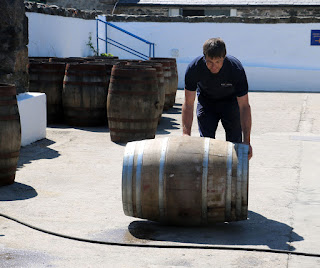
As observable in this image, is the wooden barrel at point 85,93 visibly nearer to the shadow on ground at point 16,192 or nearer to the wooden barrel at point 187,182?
the shadow on ground at point 16,192

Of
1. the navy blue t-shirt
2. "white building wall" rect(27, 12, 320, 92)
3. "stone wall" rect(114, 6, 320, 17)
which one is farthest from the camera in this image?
"stone wall" rect(114, 6, 320, 17)

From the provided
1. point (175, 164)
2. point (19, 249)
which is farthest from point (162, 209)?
point (19, 249)

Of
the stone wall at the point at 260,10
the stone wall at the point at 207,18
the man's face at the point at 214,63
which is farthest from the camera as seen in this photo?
the stone wall at the point at 260,10

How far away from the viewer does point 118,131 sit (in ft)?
30.9

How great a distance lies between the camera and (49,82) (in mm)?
10852

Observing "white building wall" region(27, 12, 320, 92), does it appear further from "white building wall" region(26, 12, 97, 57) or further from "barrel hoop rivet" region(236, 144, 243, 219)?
"barrel hoop rivet" region(236, 144, 243, 219)

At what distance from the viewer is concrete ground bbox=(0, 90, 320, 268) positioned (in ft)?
14.9

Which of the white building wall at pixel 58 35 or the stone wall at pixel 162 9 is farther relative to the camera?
the stone wall at pixel 162 9

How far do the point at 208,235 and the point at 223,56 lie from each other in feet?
4.56

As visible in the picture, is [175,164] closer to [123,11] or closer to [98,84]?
[98,84]

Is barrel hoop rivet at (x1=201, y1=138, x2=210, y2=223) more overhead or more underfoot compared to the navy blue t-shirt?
more underfoot

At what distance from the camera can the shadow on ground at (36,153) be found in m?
8.04

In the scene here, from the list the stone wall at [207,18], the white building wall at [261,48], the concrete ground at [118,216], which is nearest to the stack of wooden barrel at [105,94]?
the concrete ground at [118,216]

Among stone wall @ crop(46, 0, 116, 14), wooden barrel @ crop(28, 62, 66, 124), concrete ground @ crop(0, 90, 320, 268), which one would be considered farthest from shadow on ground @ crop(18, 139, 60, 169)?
stone wall @ crop(46, 0, 116, 14)
